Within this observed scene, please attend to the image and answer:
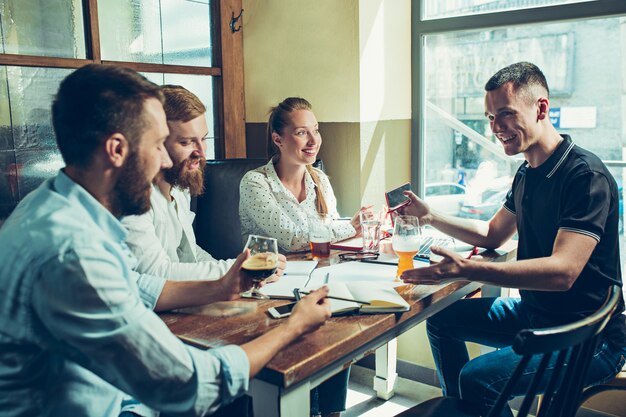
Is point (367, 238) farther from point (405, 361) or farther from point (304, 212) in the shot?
point (405, 361)

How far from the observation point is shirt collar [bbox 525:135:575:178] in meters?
1.90

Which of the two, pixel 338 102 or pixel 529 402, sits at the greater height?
pixel 338 102

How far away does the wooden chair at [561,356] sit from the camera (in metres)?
1.11

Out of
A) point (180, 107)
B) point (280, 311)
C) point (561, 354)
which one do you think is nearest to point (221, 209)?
point (180, 107)

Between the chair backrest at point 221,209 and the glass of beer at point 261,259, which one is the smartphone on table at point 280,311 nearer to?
the glass of beer at point 261,259

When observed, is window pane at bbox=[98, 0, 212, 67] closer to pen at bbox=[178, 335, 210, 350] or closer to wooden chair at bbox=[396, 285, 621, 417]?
pen at bbox=[178, 335, 210, 350]

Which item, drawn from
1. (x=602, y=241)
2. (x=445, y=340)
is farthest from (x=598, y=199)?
(x=445, y=340)

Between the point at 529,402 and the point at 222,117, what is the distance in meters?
2.44

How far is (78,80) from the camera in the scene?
1111 mm

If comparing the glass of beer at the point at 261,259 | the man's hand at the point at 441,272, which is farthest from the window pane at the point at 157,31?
the man's hand at the point at 441,272

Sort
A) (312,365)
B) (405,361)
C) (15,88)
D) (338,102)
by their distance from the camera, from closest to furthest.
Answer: (312,365), (15,88), (338,102), (405,361)

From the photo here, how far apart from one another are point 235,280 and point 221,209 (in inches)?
46.6

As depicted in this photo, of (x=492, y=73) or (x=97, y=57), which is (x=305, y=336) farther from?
(x=492, y=73)

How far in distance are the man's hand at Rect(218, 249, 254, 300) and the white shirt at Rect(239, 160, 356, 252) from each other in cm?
73
